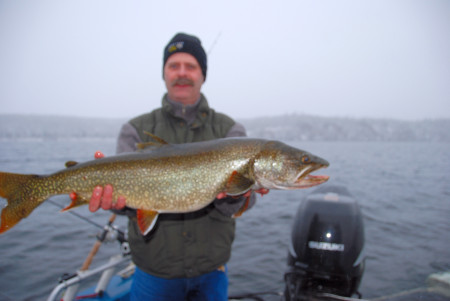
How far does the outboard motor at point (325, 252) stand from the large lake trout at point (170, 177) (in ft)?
6.80

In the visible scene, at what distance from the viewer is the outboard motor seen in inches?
170

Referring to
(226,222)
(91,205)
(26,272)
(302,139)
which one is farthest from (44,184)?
(302,139)

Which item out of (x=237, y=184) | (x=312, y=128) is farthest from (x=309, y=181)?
(x=312, y=128)

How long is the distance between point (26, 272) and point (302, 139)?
116 metres

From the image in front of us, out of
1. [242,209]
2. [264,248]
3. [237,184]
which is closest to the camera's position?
[237,184]

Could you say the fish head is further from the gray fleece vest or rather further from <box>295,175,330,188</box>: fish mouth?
the gray fleece vest

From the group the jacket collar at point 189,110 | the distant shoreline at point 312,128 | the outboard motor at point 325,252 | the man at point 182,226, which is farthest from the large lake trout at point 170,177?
the distant shoreline at point 312,128

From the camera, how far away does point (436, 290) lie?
5914mm

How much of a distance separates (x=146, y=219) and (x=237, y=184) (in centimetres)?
107

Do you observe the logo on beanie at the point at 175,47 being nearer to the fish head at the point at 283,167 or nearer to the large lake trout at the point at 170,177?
the large lake trout at the point at 170,177

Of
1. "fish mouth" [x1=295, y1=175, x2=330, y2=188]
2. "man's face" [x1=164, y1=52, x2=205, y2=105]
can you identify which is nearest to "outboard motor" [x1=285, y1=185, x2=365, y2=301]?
"fish mouth" [x1=295, y1=175, x2=330, y2=188]

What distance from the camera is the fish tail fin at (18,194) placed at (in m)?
3.05

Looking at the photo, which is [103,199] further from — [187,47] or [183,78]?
[187,47]

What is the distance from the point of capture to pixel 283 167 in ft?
10.2
